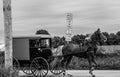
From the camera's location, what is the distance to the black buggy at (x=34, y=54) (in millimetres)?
13469

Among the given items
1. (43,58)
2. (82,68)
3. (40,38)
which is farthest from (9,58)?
(82,68)

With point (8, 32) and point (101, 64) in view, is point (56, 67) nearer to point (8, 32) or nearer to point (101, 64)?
point (101, 64)

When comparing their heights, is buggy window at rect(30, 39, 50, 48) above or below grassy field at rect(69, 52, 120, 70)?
above

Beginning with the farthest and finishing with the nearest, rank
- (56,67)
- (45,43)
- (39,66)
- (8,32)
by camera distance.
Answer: (56,67) → (45,43) → (39,66) → (8,32)

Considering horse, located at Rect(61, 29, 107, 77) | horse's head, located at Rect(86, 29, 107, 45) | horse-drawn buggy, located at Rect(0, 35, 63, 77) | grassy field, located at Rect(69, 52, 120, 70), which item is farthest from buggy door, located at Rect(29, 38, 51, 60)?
grassy field, located at Rect(69, 52, 120, 70)

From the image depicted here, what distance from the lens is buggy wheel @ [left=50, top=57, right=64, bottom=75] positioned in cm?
1416

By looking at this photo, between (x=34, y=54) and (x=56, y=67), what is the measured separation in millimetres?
1636

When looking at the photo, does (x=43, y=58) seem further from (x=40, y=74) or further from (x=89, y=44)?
(x=89, y=44)

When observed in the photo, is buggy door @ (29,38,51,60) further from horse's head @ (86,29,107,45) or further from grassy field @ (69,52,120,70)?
grassy field @ (69,52,120,70)

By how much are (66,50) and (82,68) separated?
19.8ft

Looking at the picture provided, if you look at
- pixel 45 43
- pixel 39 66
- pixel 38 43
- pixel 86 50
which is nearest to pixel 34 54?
pixel 38 43

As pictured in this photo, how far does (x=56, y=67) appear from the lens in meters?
14.7

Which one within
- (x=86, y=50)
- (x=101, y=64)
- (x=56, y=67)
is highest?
(x=86, y=50)

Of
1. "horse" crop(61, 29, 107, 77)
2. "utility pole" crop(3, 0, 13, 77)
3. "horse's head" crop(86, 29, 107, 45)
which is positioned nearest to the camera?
"utility pole" crop(3, 0, 13, 77)
